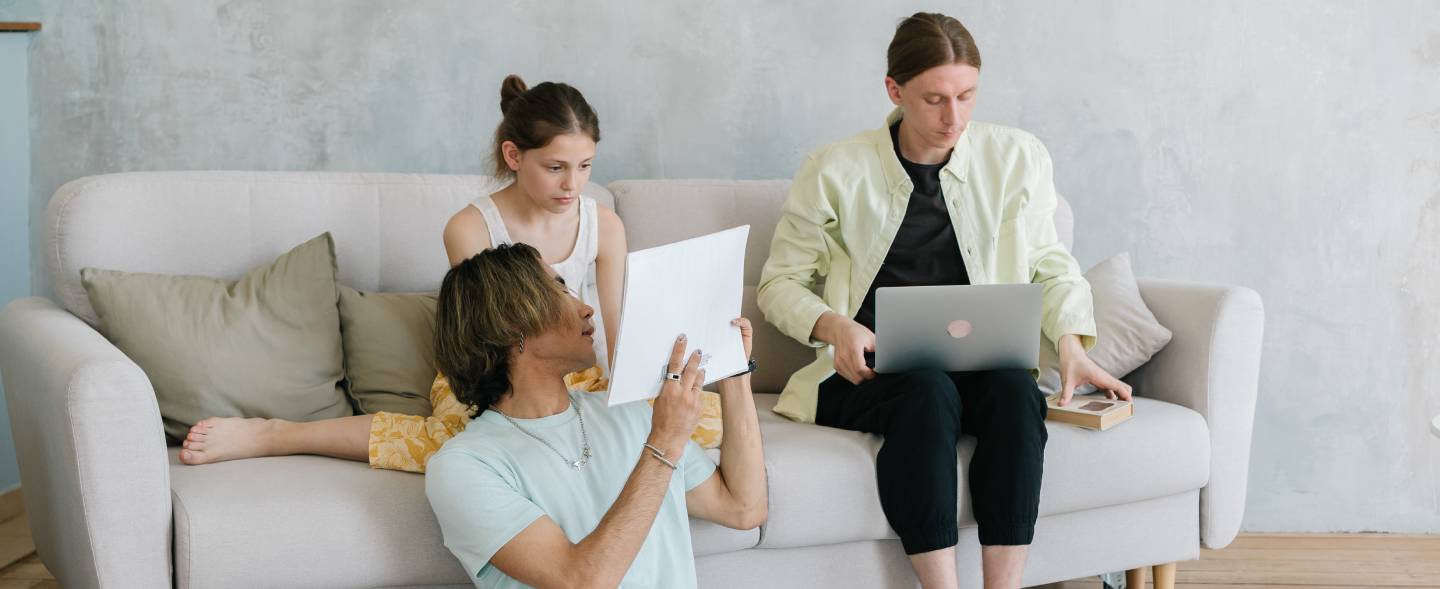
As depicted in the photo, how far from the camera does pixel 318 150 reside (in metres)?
2.76

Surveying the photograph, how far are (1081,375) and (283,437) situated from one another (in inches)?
53.2

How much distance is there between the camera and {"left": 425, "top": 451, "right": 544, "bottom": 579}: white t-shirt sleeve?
1.41 m

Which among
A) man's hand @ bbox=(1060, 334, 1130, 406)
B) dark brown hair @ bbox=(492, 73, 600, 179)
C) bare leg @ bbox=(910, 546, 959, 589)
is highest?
dark brown hair @ bbox=(492, 73, 600, 179)

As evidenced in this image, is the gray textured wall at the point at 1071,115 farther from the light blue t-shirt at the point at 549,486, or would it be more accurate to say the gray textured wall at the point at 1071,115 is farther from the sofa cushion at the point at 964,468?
the light blue t-shirt at the point at 549,486

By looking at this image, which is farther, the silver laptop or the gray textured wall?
the gray textured wall

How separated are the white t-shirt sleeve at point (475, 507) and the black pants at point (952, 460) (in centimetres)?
65

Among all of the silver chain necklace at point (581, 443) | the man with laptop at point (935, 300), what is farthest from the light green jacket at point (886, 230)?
the silver chain necklace at point (581, 443)

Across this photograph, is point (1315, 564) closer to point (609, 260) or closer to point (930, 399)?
point (930, 399)

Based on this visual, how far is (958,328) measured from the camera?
6.27 feet

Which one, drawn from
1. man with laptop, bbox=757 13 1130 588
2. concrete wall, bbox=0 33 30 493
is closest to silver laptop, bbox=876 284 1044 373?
man with laptop, bbox=757 13 1130 588

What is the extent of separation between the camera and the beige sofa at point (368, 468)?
158 centimetres

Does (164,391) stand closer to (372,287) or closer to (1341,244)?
(372,287)

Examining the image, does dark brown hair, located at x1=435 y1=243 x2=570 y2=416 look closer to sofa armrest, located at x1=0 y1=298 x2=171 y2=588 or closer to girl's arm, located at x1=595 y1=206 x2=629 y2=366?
sofa armrest, located at x1=0 y1=298 x2=171 y2=588

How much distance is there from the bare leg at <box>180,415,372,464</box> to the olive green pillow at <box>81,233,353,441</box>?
3.1 inches
